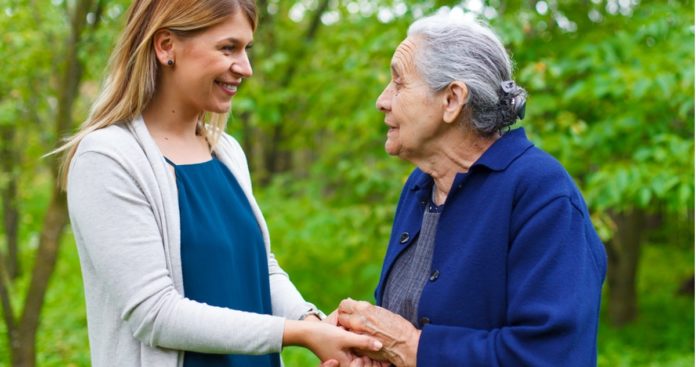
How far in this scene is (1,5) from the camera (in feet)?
14.9

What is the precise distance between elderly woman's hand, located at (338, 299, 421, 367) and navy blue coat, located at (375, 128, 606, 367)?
4 centimetres

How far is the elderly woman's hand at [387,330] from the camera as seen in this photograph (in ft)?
6.47

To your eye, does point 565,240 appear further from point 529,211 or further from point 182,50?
point 182,50

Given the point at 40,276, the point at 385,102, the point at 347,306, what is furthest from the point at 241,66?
the point at 40,276

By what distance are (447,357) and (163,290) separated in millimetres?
733

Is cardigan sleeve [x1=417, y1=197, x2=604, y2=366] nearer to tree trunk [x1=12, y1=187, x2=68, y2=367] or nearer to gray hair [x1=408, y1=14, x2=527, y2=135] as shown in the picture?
gray hair [x1=408, y1=14, x2=527, y2=135]

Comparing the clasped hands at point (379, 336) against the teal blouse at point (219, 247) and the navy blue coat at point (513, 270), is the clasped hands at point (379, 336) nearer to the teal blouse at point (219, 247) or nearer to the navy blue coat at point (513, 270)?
the navy blue coat at point (513, 270)

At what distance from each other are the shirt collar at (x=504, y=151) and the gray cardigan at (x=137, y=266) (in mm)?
684

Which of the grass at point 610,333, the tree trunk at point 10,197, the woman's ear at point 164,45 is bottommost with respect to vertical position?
the grass at point 610,333

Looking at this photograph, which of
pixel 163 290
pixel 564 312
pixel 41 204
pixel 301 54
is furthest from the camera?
pixel 41 204

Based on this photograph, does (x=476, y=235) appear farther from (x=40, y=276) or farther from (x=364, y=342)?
(x=40, y=276)

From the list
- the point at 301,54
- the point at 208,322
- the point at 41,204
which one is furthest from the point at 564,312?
the point at 41,204

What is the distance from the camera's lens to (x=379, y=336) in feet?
6.61

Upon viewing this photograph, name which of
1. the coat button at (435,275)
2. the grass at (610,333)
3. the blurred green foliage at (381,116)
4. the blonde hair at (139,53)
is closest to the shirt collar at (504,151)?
the coat button at (435,275)
